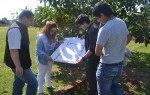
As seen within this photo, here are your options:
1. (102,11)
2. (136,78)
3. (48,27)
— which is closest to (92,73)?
(48,27)

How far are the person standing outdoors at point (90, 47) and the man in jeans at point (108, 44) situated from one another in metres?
0.80

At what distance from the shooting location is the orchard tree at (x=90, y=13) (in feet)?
24.1

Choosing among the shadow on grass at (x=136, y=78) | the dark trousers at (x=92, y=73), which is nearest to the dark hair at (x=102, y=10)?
the dark trousers at (x=92, y=73)

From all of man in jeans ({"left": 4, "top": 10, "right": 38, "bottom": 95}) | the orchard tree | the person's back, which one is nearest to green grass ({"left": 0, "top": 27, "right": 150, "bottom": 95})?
the orchard tree

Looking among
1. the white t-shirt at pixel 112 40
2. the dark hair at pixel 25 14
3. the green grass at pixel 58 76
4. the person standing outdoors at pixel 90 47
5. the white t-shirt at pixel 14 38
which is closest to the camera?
the white t-shirt at pixel 112 40

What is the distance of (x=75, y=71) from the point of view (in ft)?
29.8

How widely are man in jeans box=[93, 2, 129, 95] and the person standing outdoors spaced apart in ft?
2.62

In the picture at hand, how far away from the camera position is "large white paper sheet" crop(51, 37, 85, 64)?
5.97m

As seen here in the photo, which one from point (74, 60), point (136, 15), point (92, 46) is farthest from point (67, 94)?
point (136, 15)

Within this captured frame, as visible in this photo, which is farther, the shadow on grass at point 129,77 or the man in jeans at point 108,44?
the shadow on grass at point 129,77

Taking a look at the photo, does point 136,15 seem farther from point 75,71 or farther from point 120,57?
point 120,57

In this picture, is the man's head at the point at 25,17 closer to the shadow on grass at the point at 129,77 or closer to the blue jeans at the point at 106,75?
the blue jeans at the point at 106,75

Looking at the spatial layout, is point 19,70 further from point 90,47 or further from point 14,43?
point 90,47

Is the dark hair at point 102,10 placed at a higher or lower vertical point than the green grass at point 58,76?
higher
